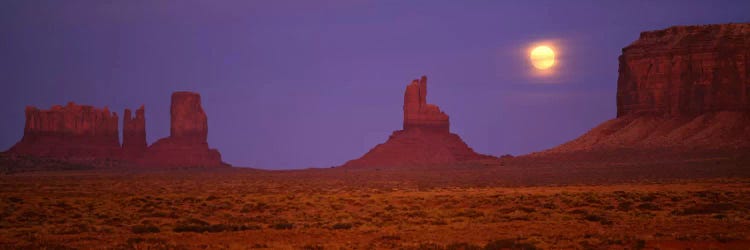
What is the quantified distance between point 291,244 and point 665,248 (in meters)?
8.56

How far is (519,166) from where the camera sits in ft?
256

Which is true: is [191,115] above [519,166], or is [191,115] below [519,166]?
above

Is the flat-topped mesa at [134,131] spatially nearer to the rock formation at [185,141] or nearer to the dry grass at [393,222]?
the rock formation at [185,141]

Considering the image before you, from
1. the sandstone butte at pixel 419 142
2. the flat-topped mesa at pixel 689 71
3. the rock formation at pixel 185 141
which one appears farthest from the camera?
the rock formation at pixel 185 141

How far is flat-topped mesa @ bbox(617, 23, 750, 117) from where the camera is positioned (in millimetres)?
79000

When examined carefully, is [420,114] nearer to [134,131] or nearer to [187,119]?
[187,119]

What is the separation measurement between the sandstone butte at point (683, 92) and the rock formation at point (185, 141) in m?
60.5

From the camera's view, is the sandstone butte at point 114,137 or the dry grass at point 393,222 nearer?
the dry grass at point 393,222

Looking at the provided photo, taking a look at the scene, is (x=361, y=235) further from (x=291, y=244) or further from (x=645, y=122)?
(x=645, y=122)

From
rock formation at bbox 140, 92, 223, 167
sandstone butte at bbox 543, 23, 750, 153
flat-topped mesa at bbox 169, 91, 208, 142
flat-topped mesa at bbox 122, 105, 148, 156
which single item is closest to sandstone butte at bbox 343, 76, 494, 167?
sandstone butte at bbox 543, 23, 750, 153

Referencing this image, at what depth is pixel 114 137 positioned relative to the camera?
130 meters

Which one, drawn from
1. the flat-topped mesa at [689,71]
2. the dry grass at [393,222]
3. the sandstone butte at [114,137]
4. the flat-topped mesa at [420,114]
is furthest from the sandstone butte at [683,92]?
the sandstone butte at [114,137]

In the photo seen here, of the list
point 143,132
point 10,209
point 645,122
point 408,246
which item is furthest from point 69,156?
point 408,246

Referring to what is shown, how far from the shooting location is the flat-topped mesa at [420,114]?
116312mm
